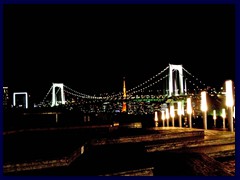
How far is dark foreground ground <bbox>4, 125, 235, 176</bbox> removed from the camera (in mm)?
2314

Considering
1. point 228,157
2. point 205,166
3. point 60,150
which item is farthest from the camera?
point 228,157

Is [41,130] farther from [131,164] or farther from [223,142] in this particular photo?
[223,142]

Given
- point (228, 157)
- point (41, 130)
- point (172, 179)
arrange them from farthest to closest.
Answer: point (41, 130)
point (228, 157)
point (172, 179)

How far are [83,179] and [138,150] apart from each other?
3.85 feet

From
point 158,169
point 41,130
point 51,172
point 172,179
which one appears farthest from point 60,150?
point 41,130

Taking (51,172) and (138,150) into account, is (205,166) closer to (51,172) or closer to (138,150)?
(138,150)

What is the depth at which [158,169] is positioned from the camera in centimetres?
263

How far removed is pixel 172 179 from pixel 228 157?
6.56 ft

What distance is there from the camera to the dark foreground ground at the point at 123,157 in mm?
2314

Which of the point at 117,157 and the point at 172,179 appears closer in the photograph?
the point at 172,179

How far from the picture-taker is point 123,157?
2635 millimetres

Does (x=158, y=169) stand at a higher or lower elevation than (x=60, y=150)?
lower

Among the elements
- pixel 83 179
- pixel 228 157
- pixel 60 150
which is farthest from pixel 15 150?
pixel 228 157

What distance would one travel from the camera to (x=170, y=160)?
2912mm
